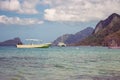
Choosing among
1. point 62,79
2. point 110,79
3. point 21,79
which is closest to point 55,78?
point 62,79

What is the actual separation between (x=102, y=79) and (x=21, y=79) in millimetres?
8233

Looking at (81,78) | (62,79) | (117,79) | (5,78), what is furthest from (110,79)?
(5,78)

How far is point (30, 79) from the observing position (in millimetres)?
28734

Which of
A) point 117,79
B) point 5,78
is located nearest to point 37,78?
point 5,78

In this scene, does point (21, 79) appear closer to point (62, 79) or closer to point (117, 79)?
point (62, 79)

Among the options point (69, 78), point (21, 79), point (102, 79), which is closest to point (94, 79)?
point (102, 79)

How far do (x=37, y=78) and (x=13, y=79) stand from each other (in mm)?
2479

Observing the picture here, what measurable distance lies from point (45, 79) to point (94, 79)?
194 inches

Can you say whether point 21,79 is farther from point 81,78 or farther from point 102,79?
point 102,79

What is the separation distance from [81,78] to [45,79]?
372 centimetres

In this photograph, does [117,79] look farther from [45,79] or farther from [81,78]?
[45,79]

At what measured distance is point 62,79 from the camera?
28422 mm

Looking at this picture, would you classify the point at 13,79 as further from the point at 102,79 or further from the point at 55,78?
the point at 102,79

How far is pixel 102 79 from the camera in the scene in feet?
93.2
